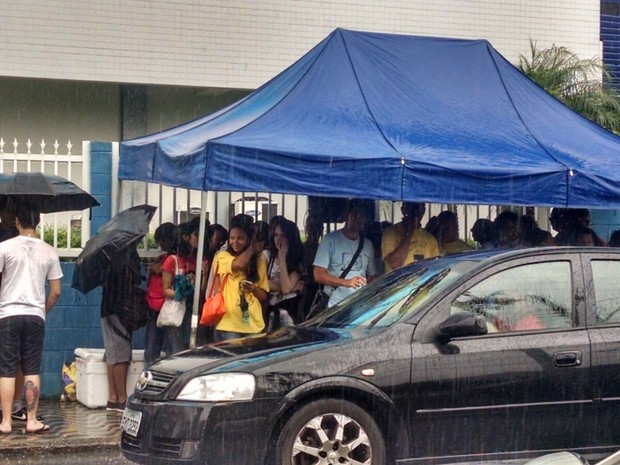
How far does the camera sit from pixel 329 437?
6.29m

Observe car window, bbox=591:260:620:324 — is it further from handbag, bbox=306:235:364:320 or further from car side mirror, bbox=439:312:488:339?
handbag, bbox=306:235:364:320

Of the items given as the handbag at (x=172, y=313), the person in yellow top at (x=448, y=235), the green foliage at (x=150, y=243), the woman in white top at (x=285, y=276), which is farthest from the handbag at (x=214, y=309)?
the person in yellow top at (x=448, y=235)

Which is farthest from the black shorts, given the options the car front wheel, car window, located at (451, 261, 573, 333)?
car window, located at (451, 261, 573, 333)

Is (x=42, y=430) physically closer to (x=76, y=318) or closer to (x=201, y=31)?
(x=76, y=318)

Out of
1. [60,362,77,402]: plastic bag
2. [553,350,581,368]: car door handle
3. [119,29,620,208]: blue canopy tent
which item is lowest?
[60,362,77,402]: plastic bag

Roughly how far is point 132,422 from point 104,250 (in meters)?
3.29

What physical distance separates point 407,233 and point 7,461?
4.06 meters

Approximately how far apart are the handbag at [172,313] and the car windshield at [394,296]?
2.73 meters

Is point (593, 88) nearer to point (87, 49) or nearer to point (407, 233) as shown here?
point (87, 49)

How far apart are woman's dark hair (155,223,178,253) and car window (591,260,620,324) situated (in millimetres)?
4477

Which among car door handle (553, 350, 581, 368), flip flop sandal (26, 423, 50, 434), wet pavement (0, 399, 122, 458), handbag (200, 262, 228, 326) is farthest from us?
handbag (200, 262, 228, 326)

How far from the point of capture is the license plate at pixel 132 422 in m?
6.66

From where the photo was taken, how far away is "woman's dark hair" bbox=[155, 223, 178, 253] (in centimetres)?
1026

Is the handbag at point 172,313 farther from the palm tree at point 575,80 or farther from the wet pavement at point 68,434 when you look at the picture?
the palm tree at point 575,80
